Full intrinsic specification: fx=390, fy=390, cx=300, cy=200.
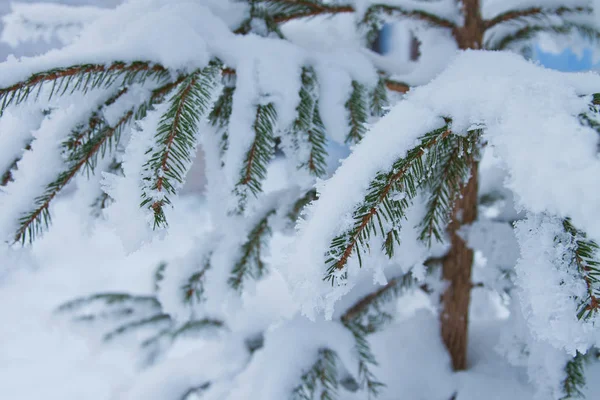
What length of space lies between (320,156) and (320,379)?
57 cm

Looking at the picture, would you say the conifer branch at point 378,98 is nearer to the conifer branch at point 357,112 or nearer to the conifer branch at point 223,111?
the conifer branch at point 357,112

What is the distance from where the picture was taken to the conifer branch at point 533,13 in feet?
3.45

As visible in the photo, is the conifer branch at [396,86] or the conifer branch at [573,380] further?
the conifer branch at [396,86]

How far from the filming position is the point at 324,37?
1.08 meters

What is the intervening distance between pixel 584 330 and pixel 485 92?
1.06 feet

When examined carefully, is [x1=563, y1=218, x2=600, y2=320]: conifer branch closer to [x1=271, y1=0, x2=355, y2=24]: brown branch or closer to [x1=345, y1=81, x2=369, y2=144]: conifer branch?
[x1=345, y1=81, x2=369, y2=144]: conifer branch

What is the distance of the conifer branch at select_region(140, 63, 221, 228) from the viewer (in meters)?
0.54

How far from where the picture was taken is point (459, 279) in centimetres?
125

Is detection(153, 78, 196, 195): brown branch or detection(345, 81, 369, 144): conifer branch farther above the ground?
detection(153, 78, 196, 195): brown branch

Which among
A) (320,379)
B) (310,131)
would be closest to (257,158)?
(310,131)

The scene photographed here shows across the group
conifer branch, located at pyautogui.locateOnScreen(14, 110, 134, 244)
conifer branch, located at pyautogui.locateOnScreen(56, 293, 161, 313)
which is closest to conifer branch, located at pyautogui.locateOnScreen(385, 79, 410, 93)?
conifer branch, located at pyautogui.locateOnScreen(14, 110, 134, 244)

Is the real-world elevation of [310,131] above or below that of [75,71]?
below

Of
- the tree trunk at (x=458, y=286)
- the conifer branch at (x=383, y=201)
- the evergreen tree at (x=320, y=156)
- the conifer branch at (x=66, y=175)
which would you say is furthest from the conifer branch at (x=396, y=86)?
the conifer branch at (x=66, y=175)

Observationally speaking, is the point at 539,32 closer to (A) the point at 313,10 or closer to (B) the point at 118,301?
(A) the point at 313,10
